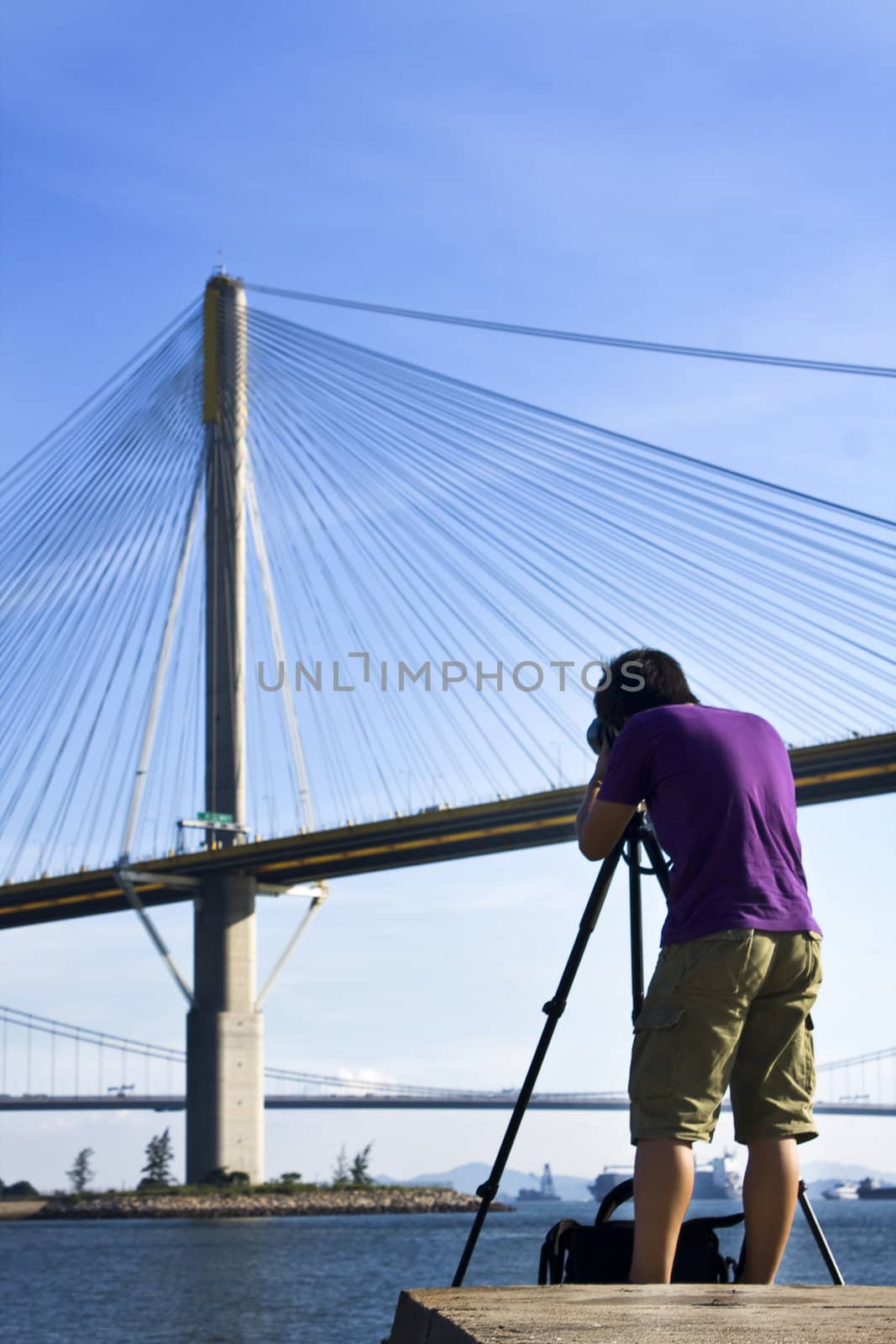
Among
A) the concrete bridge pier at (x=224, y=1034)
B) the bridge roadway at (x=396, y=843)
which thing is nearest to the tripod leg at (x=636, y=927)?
the bridge roadway at (x=396, y=843)

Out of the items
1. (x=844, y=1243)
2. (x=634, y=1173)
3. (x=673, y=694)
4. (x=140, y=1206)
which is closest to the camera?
(x=634, y=1173)

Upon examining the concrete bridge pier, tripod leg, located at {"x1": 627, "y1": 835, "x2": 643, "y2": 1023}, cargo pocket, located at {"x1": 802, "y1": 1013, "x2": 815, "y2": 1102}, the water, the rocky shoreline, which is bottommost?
the water

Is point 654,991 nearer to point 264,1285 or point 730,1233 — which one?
point 264,1285

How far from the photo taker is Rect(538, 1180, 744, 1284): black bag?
2820mm

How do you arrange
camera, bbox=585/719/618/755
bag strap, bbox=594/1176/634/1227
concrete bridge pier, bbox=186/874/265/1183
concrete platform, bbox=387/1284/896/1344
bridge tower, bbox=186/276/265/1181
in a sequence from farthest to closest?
concrete bridge pier, bbox=186/874/265/1183 → bridge tower, bbox=186/276/265/1181 → camera, bbox=585/719/618/755 → bag strap, bbox=594/1176/634/1227 → concrete platform, bbox=387/1284/896/1344

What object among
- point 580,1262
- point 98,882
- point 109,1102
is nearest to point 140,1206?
point 98,882

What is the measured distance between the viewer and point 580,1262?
2850 mm

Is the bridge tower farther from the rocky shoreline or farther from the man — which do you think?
the man

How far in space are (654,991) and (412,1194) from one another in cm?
4568

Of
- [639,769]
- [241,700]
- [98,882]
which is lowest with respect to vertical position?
[639,769]

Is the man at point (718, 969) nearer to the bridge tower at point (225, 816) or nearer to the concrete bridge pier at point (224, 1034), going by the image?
the bridge tower at point (225, 816)

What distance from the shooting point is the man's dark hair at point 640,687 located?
9.76 ft

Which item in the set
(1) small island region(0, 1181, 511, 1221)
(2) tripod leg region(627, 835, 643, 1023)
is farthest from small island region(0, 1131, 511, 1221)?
(2) tripod leg region(627, 835, 643, 1023)

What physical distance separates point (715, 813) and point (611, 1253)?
2.37 ft
